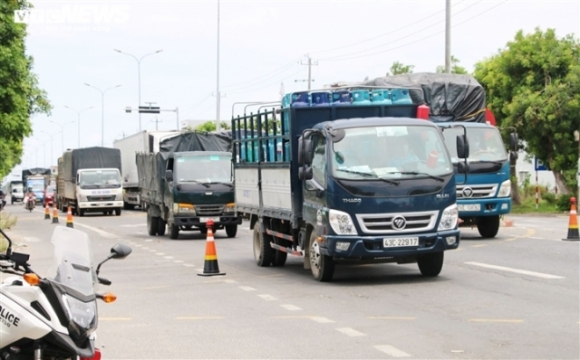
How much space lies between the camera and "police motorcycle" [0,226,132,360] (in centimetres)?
579

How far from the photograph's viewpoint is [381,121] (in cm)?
1553

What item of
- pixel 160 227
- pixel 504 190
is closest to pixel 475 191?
pixel 504 190

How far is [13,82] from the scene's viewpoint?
36.1 metres

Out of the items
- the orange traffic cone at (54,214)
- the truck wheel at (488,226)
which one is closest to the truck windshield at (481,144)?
the truck wheel at (488,226)

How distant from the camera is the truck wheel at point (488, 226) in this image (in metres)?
23.6

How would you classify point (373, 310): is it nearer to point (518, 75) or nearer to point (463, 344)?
point (463, 344)

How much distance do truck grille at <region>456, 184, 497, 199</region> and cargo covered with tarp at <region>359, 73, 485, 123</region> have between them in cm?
314

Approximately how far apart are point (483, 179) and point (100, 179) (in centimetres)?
2918

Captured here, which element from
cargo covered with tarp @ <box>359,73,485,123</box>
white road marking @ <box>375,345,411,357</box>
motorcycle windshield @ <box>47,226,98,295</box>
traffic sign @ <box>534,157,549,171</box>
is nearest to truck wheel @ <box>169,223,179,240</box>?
cargo covered with tarp @ <box>359,73,485,123</box>

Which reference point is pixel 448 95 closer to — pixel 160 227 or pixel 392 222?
pixel 160 227

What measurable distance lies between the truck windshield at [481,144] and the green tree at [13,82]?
56.3 feet

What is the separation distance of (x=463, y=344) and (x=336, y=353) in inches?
49.3

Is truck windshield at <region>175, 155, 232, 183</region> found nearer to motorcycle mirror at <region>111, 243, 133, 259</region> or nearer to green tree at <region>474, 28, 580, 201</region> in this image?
green tree at <region>474, 28, 580, 201</region>

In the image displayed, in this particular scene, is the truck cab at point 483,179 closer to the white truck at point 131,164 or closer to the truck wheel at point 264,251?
the truck wheel at point 264,251
